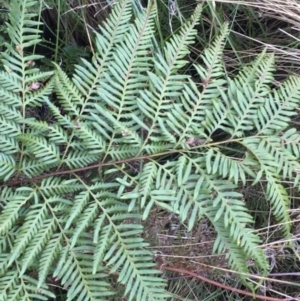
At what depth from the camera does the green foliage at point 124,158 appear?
1261 millimetres

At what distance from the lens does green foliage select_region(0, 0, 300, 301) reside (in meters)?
1.26

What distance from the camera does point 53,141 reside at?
1316 millimetres

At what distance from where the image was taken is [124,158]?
1.32 m

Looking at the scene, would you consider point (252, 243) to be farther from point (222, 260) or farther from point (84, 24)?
point (84, 24)

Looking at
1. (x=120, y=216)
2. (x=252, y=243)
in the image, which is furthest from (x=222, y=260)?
(x=120, y=216)

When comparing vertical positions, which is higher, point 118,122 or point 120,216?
point 118,122

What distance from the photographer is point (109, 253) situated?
126 centimetres

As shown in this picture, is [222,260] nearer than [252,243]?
No

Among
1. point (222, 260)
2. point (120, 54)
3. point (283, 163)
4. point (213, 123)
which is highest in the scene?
point (120, 54)

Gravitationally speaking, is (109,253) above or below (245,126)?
below

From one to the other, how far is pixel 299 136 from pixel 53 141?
1.83ft

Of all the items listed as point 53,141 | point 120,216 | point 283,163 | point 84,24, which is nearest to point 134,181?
point 120,216

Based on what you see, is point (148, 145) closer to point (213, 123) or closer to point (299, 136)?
point (213, 123)

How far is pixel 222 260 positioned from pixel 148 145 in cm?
41
